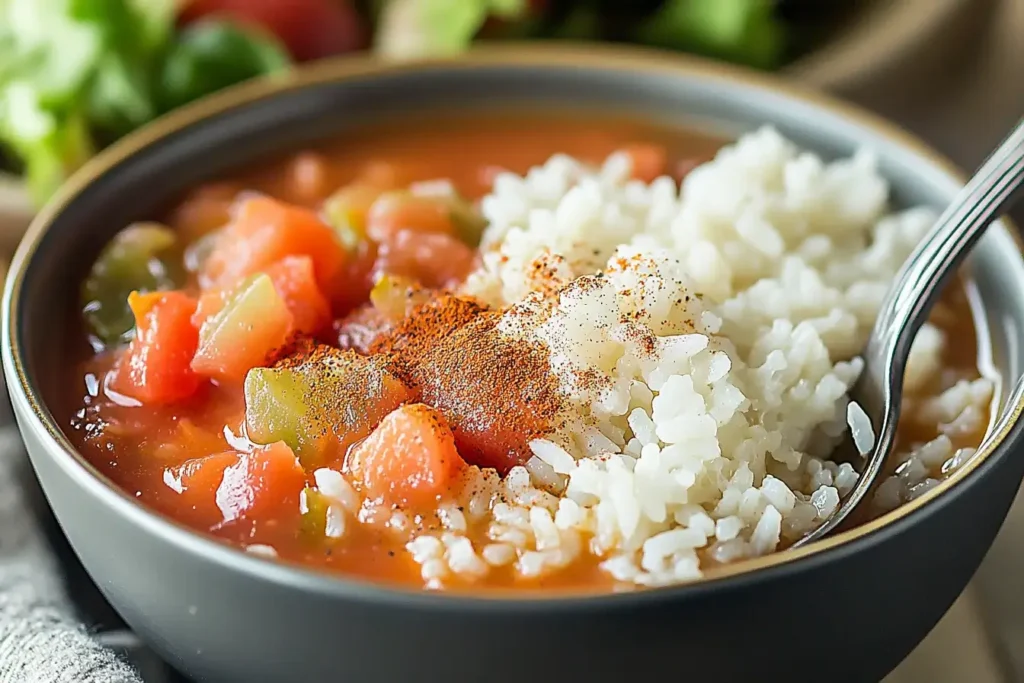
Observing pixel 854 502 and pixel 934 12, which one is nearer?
pixel 854 502

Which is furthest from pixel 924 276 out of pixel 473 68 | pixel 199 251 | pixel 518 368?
pixel 199 251

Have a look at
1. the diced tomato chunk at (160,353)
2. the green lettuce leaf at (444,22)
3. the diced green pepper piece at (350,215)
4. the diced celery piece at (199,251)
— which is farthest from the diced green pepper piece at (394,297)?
the green lettuce leaf at (444,22)

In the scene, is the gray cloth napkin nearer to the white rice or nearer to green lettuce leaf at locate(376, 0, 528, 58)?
the white rice

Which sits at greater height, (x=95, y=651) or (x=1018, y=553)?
(x=1018, y=553)

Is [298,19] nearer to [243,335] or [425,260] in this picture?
[425,260]

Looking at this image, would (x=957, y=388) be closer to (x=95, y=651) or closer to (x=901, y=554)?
(x=901, y=554)

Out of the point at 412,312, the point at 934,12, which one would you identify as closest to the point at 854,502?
the point at 412,312

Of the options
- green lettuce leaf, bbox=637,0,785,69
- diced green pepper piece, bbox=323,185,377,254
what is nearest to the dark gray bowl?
diced green pepper piece, bbox=323,185,377,254
